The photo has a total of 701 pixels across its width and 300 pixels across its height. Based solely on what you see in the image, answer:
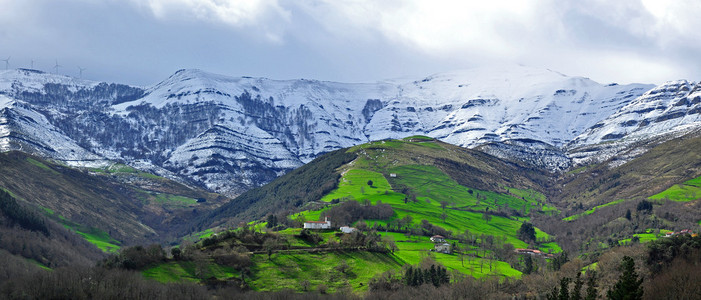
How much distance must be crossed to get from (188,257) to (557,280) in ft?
350

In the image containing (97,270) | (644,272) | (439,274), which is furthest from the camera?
(439,274)

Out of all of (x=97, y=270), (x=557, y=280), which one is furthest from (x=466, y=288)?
(x=97, y=270)

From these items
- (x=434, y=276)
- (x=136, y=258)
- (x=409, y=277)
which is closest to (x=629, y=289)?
(x=434, y=276)

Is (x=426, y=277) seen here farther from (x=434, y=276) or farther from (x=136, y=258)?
(x=136, y=258)

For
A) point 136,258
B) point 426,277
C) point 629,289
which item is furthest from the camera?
point 426,277

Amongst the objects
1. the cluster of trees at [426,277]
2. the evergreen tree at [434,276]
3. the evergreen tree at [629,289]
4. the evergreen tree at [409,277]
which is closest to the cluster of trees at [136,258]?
the evergreen tree at [409,277]

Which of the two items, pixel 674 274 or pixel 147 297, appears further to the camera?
pixel 674 274

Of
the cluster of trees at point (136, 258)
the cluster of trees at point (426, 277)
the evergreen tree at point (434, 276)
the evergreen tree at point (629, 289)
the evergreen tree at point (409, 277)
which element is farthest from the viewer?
the evergreen tree at point (434, 276)

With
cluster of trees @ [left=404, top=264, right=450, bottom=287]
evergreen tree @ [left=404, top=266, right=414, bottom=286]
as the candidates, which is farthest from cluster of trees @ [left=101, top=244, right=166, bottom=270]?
cluster of trees @ [left=404, top=264, right=450, bottom=287]

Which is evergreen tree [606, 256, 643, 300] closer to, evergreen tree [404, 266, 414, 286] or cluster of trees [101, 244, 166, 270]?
evergreen tree [404, 266, 414, 286]

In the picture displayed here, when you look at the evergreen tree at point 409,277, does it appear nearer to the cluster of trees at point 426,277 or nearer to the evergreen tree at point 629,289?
the cluster of trees at point 426,277

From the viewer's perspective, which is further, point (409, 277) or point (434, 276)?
point (434, 276)

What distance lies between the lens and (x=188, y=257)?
18850 centimetres

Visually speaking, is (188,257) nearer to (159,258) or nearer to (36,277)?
(159,258)
